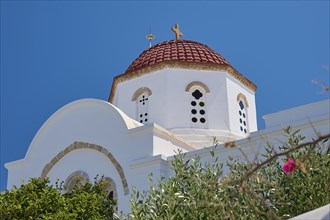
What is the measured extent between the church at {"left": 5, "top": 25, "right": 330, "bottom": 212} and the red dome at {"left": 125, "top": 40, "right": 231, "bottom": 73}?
0.03m

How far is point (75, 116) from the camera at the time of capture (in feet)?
45.3

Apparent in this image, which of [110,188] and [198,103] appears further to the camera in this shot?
[198,103]

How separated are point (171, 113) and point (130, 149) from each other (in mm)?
2687

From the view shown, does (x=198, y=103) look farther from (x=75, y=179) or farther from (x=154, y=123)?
(x=75, y=179)

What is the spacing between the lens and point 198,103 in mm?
14852

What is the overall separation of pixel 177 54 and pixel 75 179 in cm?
527

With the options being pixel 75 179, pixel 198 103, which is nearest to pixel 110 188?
pixel 75 179

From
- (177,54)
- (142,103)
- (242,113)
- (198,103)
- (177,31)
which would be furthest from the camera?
(177,31)

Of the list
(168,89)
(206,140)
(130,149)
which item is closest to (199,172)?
(130,149)

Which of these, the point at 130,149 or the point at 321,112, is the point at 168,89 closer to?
the point at 130,149

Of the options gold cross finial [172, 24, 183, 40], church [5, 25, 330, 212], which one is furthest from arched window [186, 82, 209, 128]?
gold cross finial [172, 24, 183, 40]

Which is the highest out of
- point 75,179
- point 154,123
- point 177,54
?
point 177,54

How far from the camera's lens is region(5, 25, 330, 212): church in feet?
37.7

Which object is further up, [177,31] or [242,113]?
[177,31]
